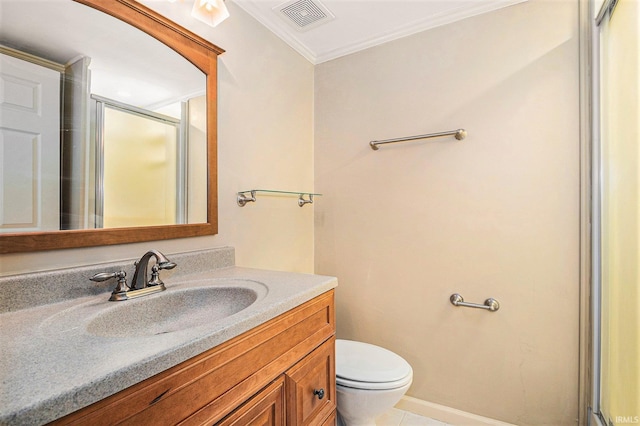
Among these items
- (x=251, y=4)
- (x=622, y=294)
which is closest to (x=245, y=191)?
(x=251, y=4)

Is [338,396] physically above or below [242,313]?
below

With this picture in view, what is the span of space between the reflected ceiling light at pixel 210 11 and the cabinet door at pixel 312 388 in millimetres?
1353

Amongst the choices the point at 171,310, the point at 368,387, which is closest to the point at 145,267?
the point at 171,310

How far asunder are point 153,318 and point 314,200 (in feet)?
4.37

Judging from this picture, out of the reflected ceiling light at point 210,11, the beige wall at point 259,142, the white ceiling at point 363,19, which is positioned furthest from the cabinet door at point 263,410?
the white ceiling at point 363,19

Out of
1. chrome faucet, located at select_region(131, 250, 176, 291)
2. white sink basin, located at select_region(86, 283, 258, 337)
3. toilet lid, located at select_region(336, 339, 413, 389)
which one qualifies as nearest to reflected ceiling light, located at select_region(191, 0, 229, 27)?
chrome faucet, located at select_region(131, 250, 176, 291)

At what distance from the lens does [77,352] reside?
59 cm

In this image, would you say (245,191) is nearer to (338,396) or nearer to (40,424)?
(338,396)

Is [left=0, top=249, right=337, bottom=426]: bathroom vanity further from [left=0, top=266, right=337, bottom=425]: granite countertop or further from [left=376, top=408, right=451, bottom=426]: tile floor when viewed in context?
[left=376, top=408, right=451, bottom=426]: tile floor

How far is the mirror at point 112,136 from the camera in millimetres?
878

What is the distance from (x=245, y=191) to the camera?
1573 mm

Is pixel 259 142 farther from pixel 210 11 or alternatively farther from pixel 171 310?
pixel 171 310

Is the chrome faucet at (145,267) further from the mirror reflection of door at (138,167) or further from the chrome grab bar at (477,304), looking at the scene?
the chrome grab bar at (477,304)

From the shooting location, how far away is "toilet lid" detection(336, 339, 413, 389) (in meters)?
1.35
